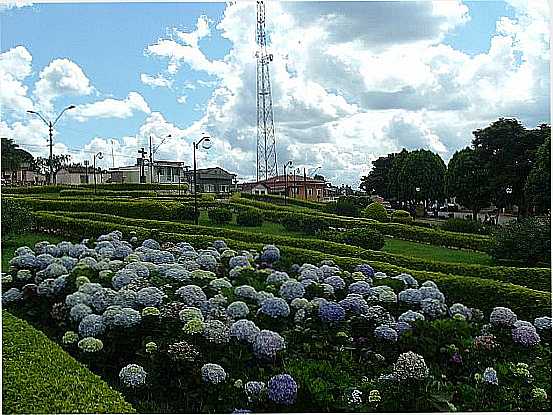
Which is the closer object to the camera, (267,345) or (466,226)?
(267,345)

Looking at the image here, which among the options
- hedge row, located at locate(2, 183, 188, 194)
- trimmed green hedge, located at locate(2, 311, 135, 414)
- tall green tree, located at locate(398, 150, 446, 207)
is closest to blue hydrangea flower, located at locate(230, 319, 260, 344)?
trimmed green hedge, located at locate(2, 311, 135, 414)

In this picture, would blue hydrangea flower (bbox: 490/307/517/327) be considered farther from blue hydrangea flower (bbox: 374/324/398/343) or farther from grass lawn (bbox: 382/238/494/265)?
grass lawn (bbox: 382/238/494/265)

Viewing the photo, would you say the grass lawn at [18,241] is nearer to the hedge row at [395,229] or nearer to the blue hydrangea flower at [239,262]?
the blue hydrangea flower at [239,262]

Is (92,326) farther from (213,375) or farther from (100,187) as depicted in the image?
(100,187)

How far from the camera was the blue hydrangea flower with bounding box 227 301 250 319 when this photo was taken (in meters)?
3.60

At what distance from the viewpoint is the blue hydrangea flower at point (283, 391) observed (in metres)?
3.14

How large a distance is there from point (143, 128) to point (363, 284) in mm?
1843

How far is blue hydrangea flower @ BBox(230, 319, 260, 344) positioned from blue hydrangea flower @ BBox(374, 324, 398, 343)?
644 mm

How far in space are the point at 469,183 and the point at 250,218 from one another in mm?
1809

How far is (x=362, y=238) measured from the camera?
4.70 meters

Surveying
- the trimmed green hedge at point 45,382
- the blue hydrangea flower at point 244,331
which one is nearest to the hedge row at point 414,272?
the blue hydrangea flower at point 244,331

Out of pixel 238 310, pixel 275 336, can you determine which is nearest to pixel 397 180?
pixel 238 310

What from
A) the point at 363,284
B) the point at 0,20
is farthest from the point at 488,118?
the point at 0,20

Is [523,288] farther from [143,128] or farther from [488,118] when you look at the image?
[143,128]
